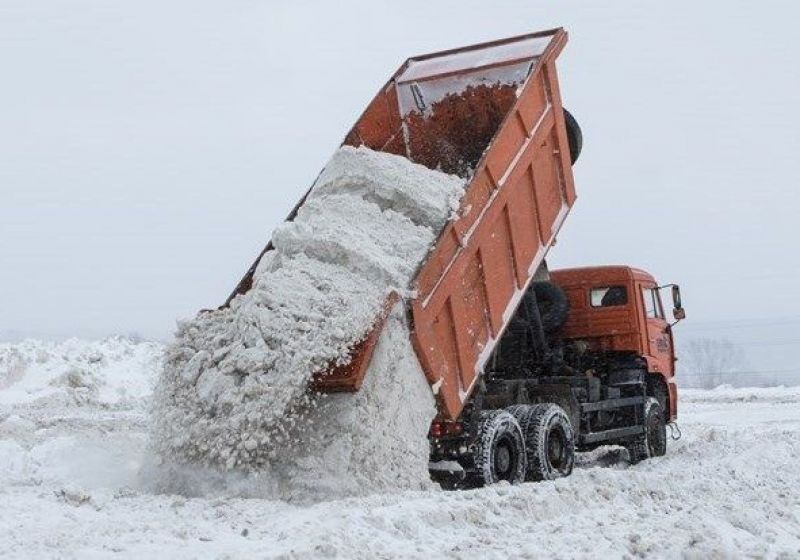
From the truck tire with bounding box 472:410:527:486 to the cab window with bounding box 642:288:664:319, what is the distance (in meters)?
3.89

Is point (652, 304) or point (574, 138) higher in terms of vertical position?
point (574, 138)

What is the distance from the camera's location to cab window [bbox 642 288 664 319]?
12.1 metres

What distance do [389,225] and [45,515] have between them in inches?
137

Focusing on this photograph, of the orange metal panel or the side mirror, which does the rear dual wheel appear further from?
the side mirror

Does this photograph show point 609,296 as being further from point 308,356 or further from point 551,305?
point 308,356

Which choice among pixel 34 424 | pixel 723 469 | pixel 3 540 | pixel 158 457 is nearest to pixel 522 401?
pixel 723 469

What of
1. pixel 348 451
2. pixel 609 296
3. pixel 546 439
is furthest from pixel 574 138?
pixel 348 451

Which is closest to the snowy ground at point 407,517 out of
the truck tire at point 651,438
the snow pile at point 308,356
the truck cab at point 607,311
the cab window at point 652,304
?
the snow pile at point 308,356

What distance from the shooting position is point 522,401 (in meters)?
9.62

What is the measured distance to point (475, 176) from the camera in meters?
8.15

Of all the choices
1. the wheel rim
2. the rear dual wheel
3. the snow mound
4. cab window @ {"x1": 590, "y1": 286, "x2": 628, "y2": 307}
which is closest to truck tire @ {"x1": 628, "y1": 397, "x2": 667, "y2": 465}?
cab window @ {"x1": 590, "y1": 286, "x2": 628, "y2": 307}

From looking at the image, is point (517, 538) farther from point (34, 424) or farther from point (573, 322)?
point (34, 424)

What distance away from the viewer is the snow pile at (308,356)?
690 cm

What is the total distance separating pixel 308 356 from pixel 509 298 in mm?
2497
